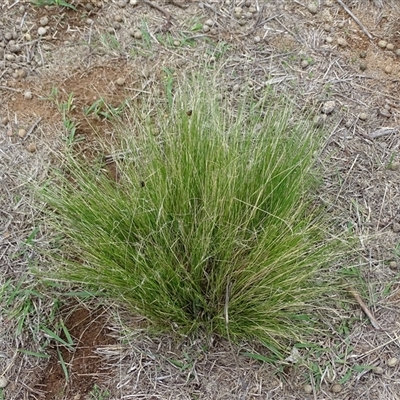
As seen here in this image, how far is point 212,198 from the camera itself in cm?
140

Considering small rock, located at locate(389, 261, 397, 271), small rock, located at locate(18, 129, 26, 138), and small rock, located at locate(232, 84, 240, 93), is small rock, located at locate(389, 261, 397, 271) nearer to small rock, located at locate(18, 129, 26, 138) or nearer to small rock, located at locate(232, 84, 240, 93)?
small rock, located at locate(232, 84, 240, 93)

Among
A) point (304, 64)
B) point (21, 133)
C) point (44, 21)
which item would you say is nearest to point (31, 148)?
point (21, 133)

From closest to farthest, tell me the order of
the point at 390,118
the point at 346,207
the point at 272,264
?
the point at 272,264 → the point at 346,207 → the point at 390,118

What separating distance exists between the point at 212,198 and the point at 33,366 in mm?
664

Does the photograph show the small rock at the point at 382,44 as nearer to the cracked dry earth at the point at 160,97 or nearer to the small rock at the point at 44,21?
the cracked dry earth at the point at 160,97

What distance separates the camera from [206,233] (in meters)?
1.41

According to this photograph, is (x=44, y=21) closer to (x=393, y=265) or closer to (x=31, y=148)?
(x=31, y=148)

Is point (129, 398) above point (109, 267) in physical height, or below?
below

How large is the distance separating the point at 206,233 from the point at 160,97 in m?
0.64

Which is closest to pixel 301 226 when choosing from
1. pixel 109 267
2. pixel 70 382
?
pixel 109 267

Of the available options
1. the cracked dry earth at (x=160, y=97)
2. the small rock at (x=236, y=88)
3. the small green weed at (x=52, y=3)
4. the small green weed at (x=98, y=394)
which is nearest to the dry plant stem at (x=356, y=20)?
the cracked dry earth at (x=160, y=97)

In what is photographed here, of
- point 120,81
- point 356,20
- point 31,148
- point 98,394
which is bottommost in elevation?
point 98,394

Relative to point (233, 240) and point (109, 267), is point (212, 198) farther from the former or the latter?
point (109, 267)

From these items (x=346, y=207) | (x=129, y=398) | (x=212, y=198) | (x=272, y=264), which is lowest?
(x=129, y=398)
